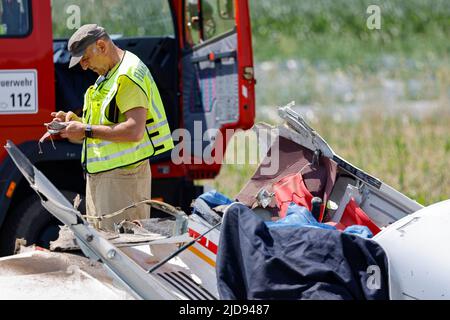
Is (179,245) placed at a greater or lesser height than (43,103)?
lesser

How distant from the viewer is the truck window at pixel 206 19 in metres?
8.02

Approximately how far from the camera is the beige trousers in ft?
19.7

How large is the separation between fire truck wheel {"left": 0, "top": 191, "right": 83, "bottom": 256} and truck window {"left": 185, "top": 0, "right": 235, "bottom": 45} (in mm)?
1793

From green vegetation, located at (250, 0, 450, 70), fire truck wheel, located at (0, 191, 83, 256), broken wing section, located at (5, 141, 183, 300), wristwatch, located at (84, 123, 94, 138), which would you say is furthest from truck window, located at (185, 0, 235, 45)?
green vegetation, located at (250, 0, 450, 70)

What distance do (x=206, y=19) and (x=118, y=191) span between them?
2530 mm

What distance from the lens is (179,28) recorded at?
8.27 metres

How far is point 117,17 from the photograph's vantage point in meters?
8.18

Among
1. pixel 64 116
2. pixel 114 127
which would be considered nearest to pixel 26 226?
pixel 64 116

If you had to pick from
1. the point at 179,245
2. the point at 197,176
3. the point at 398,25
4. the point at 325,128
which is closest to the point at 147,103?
the point at 179,245

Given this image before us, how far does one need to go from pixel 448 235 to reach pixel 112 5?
4109mm

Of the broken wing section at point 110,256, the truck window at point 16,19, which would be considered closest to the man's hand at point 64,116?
the truck window at point 16,19

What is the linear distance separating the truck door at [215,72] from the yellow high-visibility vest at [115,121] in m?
1.54

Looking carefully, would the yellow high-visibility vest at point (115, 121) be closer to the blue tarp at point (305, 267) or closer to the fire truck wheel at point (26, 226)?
the fire truck wheel at point (26, 226)
